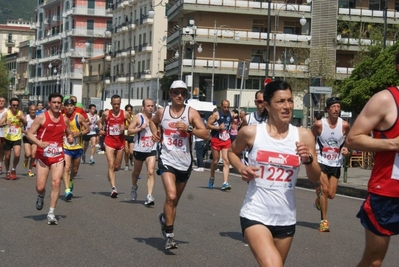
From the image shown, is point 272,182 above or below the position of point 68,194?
above

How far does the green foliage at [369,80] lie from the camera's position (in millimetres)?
36719

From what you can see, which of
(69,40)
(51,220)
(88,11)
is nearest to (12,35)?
(69,40)

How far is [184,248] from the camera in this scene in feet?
33.6

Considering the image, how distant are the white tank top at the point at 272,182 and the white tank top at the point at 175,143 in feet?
14.3

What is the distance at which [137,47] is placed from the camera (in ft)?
280

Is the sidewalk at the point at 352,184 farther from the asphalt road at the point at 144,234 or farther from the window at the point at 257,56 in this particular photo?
the window at the point at 257,56

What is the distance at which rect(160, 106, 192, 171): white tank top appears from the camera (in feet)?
35.5

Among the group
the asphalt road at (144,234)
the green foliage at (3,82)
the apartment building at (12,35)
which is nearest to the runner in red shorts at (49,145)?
the asphalt road at (144,234)

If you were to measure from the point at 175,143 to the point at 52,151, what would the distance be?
8.16 feet

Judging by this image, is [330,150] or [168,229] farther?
[330,150]

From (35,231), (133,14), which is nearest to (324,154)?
(35,231)

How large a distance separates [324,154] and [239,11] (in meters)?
54.5

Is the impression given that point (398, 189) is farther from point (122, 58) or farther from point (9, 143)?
point (122, 58)

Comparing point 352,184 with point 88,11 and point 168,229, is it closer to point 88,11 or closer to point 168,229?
point 168,229
